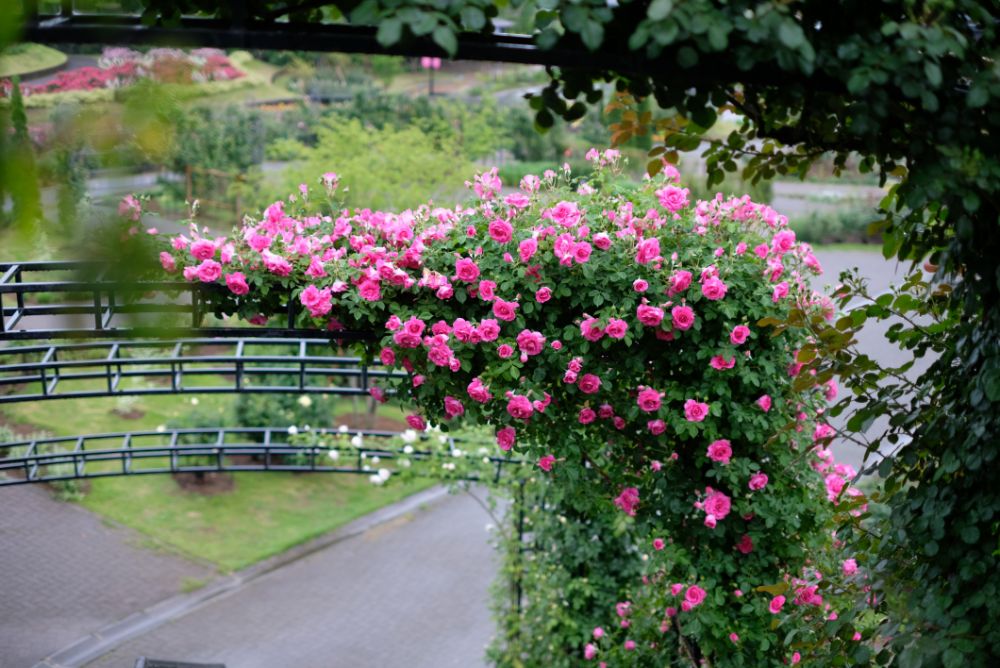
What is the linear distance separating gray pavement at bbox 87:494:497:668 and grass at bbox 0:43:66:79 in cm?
658

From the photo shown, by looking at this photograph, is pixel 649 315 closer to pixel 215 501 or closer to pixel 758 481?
pixel 758 481

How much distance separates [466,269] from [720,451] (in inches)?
50.3

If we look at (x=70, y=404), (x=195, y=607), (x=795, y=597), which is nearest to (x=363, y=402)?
(x=70, y=404)

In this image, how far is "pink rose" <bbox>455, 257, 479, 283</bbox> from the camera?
3.95 m

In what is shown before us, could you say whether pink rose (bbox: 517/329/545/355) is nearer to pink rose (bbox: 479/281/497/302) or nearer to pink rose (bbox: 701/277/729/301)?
pink rose (bbox: 479/281/497/302)

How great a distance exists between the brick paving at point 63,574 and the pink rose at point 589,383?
18.8 feet

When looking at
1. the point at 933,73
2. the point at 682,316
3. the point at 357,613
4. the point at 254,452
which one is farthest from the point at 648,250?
the point at 357,613

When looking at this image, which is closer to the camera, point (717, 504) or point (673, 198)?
point (673, 198)

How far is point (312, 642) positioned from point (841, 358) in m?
6.48

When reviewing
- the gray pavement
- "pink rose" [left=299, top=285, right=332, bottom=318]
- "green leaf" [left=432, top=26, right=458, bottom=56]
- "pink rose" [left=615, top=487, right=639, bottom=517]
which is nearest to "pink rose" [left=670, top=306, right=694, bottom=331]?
"pink rose" [left=615, top=487, right=639, bottom=517]

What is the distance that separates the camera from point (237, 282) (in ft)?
13.4

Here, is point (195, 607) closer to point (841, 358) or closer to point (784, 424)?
Answer: point (784, 424)

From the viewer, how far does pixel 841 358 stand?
2.94m

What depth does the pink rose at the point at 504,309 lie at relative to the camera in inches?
155
